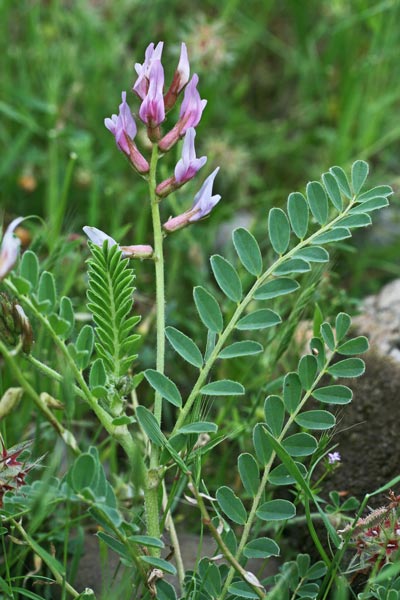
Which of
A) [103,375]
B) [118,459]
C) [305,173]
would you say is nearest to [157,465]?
[103,375]

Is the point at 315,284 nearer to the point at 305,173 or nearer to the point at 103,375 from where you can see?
the point at 103,375

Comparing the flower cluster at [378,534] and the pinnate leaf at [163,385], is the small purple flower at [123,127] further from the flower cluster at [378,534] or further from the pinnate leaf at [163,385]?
the flower cluster at [378,534]

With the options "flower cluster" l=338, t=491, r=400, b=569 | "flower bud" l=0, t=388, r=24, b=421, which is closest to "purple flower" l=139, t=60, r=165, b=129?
"flower bud" l=0, t=388, r=24, b=421

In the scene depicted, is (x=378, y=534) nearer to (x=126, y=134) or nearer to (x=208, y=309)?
(x=208, y=309)

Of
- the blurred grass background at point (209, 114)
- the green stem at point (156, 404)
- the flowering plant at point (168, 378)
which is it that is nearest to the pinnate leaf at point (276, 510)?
the flowering plant at point (168, 378)

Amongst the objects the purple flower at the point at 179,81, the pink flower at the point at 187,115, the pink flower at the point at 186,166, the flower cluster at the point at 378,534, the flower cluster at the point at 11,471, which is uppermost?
the purple flower at the point at 179,81

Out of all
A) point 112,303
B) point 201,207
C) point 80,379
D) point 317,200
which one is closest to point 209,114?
point 317,200
